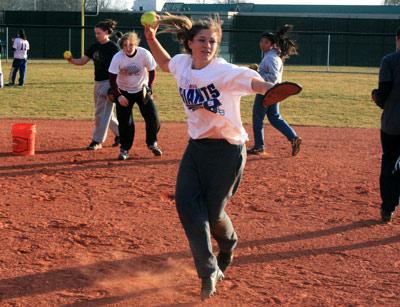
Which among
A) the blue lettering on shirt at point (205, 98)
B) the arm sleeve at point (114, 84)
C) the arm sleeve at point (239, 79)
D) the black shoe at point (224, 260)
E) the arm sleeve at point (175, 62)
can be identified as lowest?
the black shoe at point (224, 260)

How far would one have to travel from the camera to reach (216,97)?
13.3 ft

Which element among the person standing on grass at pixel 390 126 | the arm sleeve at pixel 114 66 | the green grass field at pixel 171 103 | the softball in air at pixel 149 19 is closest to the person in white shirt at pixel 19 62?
the green grass field at pixel 171 103

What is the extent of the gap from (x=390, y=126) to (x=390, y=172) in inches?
19.3

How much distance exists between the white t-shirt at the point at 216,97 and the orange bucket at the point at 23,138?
521 cm

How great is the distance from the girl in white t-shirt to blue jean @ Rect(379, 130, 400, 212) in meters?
2.30

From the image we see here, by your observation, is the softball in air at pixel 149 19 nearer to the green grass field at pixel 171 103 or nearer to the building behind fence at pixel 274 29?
the green grass field at pixel 171 103

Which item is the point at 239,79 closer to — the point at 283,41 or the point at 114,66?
the point at 114,66

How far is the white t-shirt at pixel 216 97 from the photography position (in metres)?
4.00

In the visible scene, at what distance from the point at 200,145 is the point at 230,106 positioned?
1.15ft

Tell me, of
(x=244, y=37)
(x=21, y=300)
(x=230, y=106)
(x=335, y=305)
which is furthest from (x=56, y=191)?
(x=244, y=37)

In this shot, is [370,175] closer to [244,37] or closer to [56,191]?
[56,191]

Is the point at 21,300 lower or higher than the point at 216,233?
lower

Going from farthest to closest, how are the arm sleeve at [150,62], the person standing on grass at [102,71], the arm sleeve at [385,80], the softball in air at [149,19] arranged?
1. the person standing on grass at [102,71]
2. the arm sleeve at [150,62]
3. the arm sleeve at [385,80]
4. the softball in air at [149,19]

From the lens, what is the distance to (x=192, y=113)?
13.8 ft
